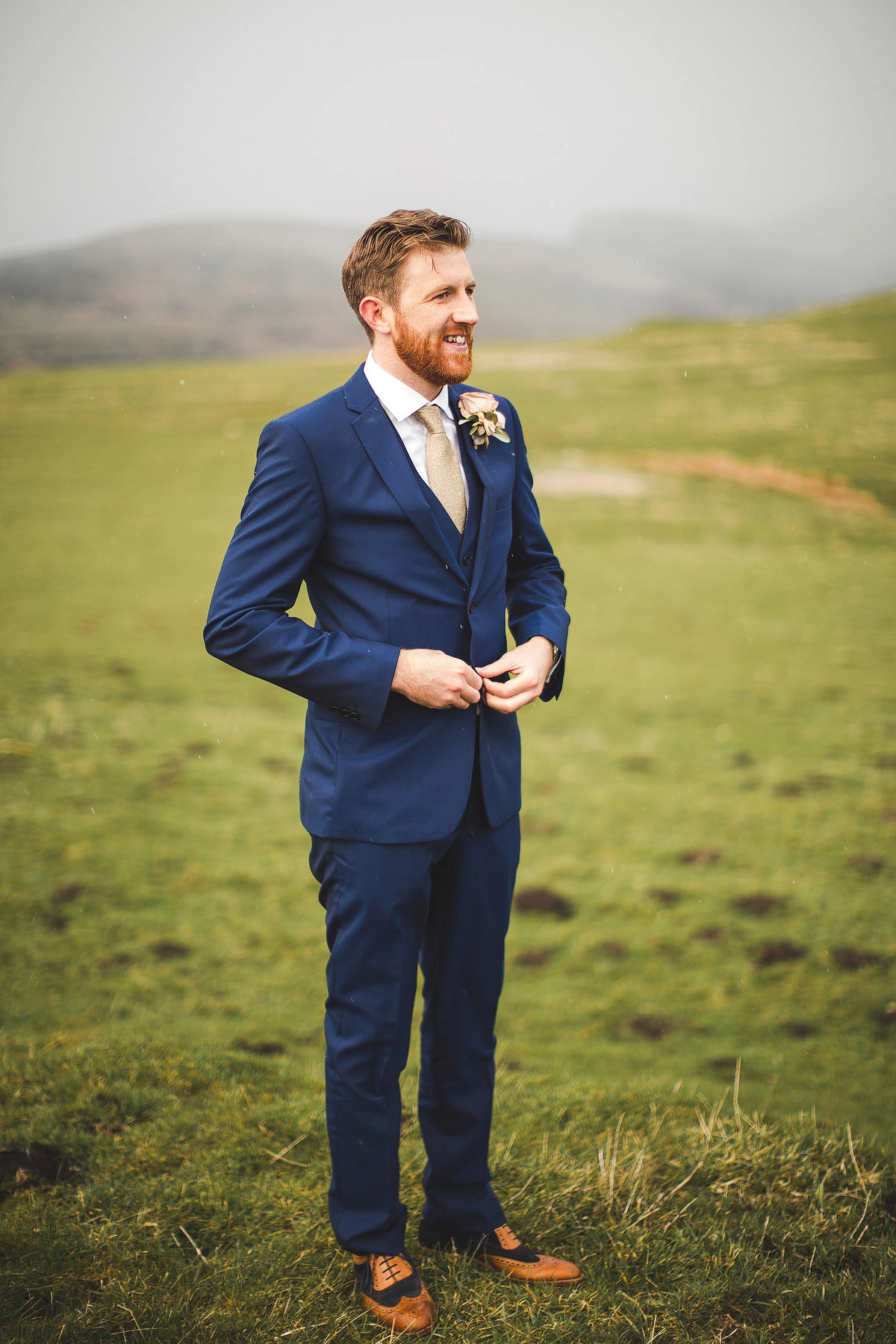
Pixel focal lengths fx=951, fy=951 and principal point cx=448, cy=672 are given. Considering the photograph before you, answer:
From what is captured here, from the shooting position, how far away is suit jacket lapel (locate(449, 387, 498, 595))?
213 centimetres

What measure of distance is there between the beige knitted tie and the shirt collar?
1.5 inches

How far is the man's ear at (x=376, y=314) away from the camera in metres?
2.03

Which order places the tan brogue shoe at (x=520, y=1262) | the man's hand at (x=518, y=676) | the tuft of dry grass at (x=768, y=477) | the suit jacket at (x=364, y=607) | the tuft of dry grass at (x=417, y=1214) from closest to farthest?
the suit jacket at (x=364, y=607) < the man's hand at (x=518, y=676) < the tuft of dry grass at (x=417, y=1214) < the tan brogue shoe at (x=520, y=1262) < the tuft of dry grass at (x=768, y=477)

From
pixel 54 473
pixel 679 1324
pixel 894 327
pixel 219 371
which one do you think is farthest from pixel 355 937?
pixel 894 327

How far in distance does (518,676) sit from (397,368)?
0.73m

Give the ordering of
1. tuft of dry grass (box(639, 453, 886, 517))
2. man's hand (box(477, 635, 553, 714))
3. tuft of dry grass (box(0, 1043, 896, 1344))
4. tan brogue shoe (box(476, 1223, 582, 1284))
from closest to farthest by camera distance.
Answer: man's hand (box(477, 635, 553, 714)), tuft of dry grass (box(0, 1043, 896, 1344)), tan brogue shoe (box(476, 1223, 582, 1284)), tuft of dry grass (box(639, 453, 886, 517))

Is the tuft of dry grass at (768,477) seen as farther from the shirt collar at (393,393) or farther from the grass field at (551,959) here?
the shirt collar at (393,393)

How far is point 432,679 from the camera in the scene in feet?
6.45

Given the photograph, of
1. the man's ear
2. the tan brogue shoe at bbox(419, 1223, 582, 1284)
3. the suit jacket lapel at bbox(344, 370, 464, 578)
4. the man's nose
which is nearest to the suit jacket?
the suit jacket lapel at bbox(344, 370, 464, 578)

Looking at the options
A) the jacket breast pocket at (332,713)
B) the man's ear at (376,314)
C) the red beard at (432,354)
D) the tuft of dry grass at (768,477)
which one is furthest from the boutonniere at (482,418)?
the tuft of dry grass at (768,477)

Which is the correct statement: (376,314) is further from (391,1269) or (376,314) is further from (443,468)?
(391,1269)

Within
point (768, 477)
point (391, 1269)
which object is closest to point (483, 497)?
point (391, 1269)

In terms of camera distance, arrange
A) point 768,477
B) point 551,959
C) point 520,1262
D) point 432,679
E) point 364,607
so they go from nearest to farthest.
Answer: point 432,679, point 364,607, point 520,1262, point 551,959, point 768,477

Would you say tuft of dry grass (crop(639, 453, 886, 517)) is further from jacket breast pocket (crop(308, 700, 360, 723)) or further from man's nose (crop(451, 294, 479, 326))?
jacket breast pocket (crop(308, 700, 360, 723))
